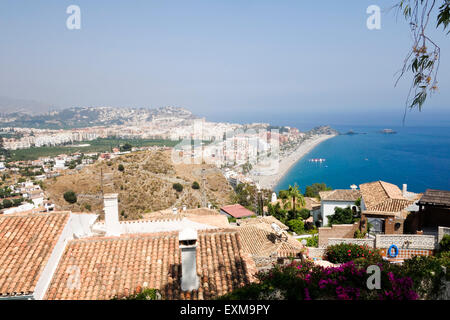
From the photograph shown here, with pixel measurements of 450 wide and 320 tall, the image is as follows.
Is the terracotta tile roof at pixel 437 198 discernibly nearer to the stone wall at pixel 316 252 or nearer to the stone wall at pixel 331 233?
the stone wall at pixel 331 233

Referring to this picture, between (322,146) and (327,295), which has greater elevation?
(327,295)

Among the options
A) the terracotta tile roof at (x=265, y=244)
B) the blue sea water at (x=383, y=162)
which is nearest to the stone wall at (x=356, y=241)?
the terracotta tile roof at (x=265, y=244)

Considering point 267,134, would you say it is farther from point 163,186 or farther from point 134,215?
point 134,215

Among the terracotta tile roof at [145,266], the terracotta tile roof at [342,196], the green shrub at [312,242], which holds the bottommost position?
the green shrub at [312,242]

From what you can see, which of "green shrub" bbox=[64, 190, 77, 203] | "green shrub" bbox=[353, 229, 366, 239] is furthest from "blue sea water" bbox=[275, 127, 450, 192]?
"green shrub" bbox=[353, 229, 366, 239]

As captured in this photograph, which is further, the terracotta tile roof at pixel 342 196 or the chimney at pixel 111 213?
the terracotta tile roof at pixel 342 196

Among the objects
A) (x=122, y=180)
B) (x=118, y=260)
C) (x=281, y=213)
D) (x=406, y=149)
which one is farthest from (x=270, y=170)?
(x=118, y=260)

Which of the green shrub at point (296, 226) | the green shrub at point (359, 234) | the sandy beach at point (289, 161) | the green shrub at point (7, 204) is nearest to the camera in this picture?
the green shrub at point (359, 234)
